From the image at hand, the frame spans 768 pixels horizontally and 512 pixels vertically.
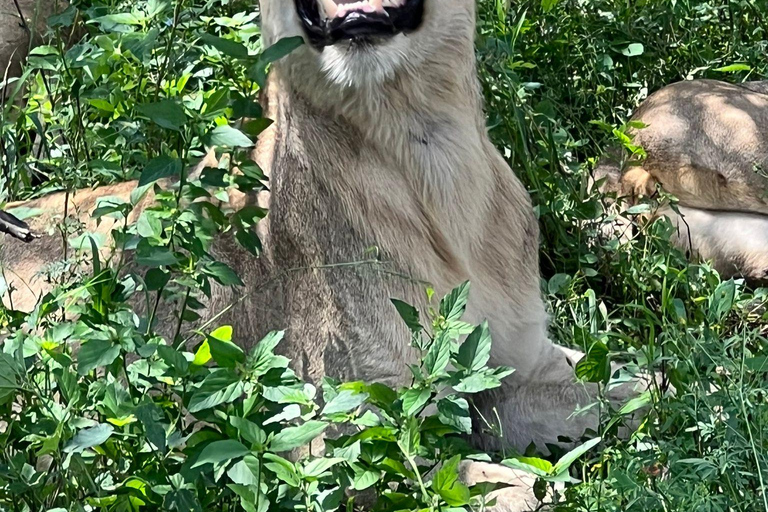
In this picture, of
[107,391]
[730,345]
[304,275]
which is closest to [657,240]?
[730,345]

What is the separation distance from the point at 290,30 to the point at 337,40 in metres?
0.17

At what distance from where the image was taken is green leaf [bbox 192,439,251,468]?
8.00 feet

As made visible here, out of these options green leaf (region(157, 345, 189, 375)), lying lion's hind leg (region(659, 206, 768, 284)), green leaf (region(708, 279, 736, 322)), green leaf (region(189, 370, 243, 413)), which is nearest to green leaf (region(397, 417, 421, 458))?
green leaf (region(189, 370, 243, 413))

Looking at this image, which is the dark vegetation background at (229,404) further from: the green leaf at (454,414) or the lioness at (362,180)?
the lioness at (362,180)

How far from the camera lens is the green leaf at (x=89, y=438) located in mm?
2562

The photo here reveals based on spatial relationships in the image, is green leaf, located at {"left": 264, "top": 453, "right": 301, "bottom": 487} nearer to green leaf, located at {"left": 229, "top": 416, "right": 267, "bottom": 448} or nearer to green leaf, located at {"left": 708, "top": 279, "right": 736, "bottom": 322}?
green leaf, located at {"left": 229, "top": 416, "right": 267, "bottom": 448}

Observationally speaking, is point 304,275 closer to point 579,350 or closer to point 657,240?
point 579,350

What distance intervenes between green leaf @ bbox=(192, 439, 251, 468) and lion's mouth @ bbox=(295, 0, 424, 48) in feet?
4.08

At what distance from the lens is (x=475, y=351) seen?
8.86 feet

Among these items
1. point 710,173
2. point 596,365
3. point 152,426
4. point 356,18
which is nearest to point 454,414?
point 596,365

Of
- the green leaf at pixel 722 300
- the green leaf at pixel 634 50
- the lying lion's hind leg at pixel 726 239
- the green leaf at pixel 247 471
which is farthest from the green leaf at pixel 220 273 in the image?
the green leaf at pixel 634 50

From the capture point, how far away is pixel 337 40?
321cm

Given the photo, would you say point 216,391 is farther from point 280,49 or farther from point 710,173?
point 710,173

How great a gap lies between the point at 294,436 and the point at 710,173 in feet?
10.4
